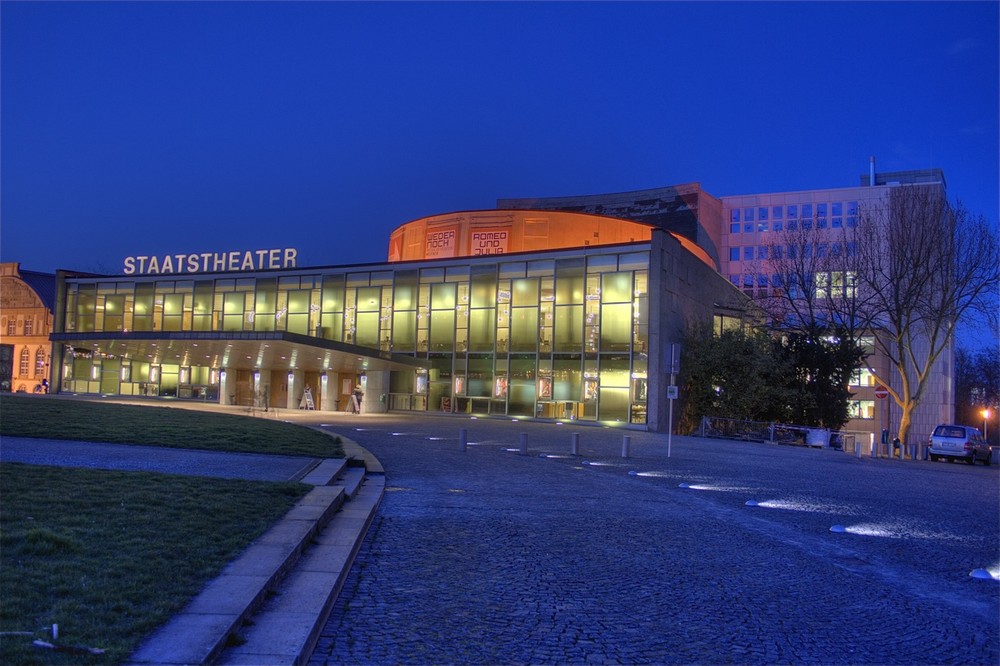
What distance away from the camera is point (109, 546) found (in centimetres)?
661

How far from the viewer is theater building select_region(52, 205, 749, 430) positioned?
1619 inches

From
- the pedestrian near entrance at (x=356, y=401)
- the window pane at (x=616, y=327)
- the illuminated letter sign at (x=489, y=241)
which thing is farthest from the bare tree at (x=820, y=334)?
the pedestrian near entrance at (x=356, y=401)

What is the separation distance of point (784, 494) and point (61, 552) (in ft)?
44.2

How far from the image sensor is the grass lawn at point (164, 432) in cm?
1745

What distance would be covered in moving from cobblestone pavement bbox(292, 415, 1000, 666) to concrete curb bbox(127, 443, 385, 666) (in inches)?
9.7

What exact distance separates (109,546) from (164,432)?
14.5m

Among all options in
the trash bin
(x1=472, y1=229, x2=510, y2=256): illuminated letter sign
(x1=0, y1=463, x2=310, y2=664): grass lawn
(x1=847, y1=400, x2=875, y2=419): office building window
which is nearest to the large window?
(x1=472, y1=229, x2=510, y2=256): illuminated letter sign

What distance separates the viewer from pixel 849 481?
64.0ft

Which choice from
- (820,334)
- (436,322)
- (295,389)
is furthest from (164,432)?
(820,334)

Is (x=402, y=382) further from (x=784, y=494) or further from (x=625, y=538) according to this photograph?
(x=625, y=538)

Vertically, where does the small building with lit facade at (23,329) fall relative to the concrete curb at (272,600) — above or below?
above

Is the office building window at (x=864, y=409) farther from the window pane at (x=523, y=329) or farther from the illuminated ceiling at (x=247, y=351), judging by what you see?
the illuminated ceiling at (x=247, y=351)

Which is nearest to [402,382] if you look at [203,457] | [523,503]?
[203,457]

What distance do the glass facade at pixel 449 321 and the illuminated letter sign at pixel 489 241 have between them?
33.6 ft
